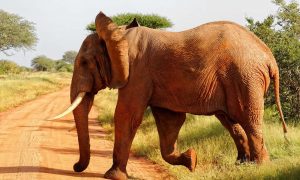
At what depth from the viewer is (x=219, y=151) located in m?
8.87

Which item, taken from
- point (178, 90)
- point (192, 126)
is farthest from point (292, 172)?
point (192, 126)

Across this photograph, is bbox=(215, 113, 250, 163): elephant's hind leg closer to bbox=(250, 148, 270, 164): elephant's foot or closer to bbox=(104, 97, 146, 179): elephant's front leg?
bbox=(250, 148, 270, 164): elephant's foot

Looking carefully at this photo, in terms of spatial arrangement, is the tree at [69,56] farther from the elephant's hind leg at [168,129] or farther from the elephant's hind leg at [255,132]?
the elephant's hind leg at [255,132]

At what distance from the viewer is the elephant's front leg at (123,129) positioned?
707 cm

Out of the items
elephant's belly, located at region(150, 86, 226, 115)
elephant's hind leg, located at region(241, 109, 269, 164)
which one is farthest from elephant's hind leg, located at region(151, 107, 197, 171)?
elephant's hind leg, located at region(241, 109, 269, 164)

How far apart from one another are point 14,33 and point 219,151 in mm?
→ 50339

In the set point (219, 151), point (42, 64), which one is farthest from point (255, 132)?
point (42, 64)

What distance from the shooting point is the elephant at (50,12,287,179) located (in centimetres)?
666

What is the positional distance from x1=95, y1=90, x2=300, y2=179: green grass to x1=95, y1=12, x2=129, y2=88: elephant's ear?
5.78 ft

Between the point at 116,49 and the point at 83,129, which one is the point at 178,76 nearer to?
the point at 116,49

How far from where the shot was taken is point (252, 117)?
6.59 meters

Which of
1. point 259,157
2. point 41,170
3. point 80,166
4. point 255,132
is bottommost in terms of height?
point 41,170

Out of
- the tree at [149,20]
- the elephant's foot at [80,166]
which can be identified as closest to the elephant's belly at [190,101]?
the elephant's foot at [80,166]

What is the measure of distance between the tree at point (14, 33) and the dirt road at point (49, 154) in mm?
41268
